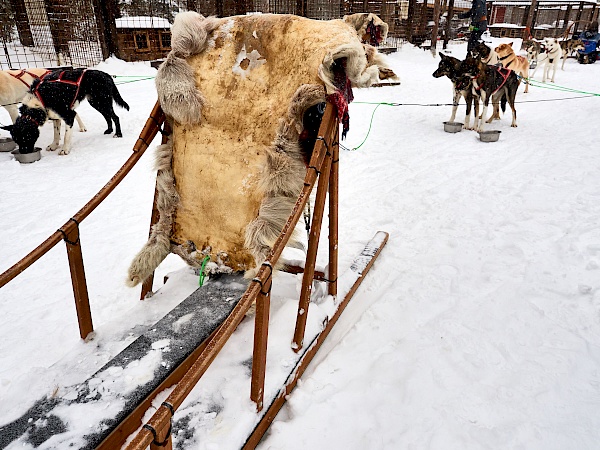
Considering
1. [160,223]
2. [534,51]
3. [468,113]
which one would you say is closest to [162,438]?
[160,223]

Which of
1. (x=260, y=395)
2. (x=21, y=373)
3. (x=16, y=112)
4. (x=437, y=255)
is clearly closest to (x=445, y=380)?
(x=260, y=395)

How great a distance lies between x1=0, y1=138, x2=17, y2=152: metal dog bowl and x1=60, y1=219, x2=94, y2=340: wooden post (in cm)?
502

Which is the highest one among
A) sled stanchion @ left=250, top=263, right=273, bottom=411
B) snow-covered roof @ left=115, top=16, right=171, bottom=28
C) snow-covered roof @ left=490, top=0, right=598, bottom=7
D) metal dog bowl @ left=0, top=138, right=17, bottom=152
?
snow-covered roof @ left=490, top=0, right=598, bottom=7

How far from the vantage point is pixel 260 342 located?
1.45 meters

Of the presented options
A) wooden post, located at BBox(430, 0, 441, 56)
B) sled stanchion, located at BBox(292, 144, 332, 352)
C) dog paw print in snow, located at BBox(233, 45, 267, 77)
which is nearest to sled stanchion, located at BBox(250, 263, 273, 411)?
sled stanchion, located at BBox(292, 144, 332, 352)

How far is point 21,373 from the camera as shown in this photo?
2.07m

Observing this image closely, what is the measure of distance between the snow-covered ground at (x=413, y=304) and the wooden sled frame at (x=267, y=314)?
113 mm

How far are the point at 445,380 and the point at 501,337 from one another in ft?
1.67

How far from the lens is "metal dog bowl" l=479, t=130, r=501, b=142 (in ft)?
19.4

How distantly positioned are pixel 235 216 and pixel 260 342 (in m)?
0.81

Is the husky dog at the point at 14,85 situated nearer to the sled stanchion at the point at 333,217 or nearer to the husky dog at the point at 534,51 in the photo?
the sled stanchion at the point at 333,217

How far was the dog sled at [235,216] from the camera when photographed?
4.79 ft

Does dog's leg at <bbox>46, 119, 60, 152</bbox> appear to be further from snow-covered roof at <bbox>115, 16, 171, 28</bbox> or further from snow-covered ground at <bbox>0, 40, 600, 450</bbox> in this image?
snow-covered roof at <bbox>115, 16, 171, 28</bbox>

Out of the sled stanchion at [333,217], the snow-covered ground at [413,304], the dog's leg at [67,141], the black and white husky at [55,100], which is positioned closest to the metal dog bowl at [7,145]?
the snow-covered ground at [413,304]
